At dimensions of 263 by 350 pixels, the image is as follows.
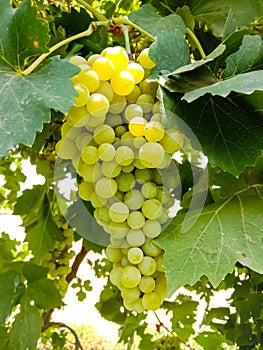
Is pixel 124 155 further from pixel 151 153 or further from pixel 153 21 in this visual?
pixel 153 21

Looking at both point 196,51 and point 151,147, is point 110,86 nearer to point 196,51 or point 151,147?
point 151,147

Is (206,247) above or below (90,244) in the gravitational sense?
above

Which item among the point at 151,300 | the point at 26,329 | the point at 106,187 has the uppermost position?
the point at 106,187

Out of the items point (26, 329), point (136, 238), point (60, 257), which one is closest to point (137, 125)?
point (136, 238)

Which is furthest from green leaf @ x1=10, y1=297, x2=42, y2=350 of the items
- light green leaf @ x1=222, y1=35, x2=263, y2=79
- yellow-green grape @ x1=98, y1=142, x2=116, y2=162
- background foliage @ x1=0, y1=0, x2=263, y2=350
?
light green leaf @ x1=222, y1=35, x2=263, y2=79

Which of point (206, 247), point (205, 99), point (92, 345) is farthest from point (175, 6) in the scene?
point (92, 345)

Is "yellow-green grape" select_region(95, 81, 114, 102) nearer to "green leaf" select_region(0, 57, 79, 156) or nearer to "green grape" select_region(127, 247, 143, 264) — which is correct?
"green leaf" select_region(0, 57, 79, 156)
